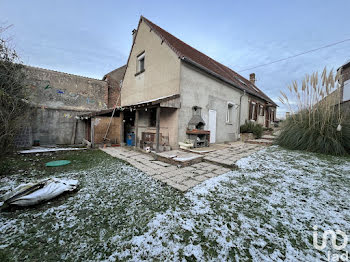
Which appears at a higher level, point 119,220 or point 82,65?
point 82,65

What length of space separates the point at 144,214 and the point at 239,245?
1201 mm

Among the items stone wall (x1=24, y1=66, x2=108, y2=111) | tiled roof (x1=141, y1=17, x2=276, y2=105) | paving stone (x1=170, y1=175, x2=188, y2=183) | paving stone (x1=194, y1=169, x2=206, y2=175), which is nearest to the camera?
paving stone (x1=170, y1=175, x2=188, y2=183)

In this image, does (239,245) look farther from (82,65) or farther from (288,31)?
(82,65)

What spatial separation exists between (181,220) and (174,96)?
456 centimetres

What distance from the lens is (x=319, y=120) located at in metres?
4.78

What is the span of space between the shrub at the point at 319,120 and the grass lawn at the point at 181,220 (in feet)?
7.29

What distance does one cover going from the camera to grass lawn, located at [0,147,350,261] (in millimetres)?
1293

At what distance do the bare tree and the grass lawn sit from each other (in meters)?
1.10

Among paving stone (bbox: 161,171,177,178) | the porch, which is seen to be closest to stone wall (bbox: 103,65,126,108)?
the porch

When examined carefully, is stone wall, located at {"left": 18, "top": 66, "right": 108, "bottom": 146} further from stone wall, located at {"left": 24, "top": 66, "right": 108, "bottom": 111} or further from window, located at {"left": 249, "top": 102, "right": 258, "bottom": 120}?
window, located at {"left": 249, "top": 102, "right": 258, "bottom": 120}

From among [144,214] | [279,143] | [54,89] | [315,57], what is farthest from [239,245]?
[54,89]

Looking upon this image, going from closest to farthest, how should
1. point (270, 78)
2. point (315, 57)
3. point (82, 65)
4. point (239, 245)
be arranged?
point (239, 245), point (315, 57), point (82, 65), point (270, 78)

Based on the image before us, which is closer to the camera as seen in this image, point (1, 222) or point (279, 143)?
point (1, 222)

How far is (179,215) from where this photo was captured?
6.00 feet
